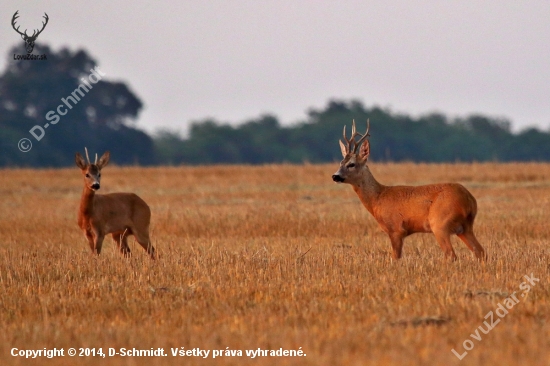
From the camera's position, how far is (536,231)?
56.5ft

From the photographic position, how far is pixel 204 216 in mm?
20016

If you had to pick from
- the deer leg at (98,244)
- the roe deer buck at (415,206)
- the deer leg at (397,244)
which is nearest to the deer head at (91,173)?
the deer leg at (98,244)

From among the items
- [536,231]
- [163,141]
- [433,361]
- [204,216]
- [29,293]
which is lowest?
[433,361]

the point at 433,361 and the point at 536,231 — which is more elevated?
the point at 536,231

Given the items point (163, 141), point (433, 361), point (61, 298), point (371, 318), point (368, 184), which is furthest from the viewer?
point (163, 141)

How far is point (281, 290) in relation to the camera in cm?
1005

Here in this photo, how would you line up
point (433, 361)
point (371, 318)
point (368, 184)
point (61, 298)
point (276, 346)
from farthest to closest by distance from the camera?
1. point (368, 184)
2. point (61, 298)
3. point (371, 318)
4. point (276, 346)
5. point (433, 361)

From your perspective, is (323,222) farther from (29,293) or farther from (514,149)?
(514,149)

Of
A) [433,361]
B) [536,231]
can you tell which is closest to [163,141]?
[536,231]

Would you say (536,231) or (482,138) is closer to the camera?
(536,231)

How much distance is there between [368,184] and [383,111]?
164 feet

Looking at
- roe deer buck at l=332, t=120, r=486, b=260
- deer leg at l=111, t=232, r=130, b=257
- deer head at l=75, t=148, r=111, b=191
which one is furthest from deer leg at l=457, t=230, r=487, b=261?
deer head at l=75, t=148, r=111, b=191

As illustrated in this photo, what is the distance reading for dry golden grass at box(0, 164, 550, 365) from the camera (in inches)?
287
